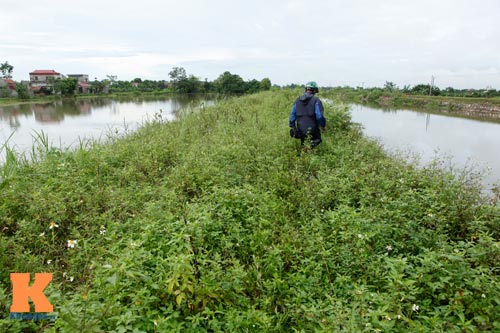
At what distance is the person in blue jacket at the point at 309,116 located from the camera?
16.7 ft

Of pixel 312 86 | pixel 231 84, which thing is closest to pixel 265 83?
pixel 231 84

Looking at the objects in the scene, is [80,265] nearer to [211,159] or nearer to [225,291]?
[225,291]

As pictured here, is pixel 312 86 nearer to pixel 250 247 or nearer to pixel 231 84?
pixel 250 247

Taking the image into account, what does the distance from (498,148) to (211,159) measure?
10.1 metres

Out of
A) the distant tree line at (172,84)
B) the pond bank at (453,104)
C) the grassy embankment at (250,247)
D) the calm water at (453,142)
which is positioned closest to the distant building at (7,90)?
the distant tree line at (172,84)

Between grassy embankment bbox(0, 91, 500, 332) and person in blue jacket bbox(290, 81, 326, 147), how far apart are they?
0.80 metres

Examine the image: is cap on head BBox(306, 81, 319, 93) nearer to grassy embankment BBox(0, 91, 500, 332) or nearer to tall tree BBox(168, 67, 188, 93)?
grassy embankment BBox(0, 91, 500, 332)

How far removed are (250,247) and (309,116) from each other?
3.36m

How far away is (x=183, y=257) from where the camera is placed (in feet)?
5.97

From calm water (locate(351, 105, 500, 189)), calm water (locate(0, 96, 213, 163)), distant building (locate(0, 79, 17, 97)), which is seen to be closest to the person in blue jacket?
calm water (locate(351, 105, 500, 189))

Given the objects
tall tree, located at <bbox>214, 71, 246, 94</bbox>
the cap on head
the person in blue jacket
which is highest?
tall tree, located at <bbox>214, 71, 246, 94</bbox>

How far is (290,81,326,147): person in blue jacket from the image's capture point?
510cm

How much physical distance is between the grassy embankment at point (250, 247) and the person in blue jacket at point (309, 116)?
31.5 inches

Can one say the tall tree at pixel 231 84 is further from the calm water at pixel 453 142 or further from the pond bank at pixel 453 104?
the calm water at pixel 453 142
